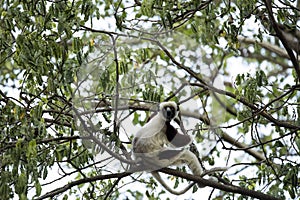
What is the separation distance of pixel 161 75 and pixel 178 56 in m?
0.21

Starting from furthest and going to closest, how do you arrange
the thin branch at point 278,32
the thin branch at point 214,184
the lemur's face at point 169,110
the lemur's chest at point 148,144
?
the thin branch at point 278,32
the lemur's chest at point 148,144
the thin branch at point 214,184
the lemur's face at point 169,110

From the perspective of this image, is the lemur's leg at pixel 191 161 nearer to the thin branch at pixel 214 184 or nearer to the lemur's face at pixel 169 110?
the thin branch at pixel 214 184

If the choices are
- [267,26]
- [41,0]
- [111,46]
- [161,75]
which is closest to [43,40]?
[41,0]

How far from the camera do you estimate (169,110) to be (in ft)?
9.39

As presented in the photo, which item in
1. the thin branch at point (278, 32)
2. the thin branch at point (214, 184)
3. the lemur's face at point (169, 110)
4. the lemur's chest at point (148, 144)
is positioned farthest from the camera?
the thin branch at point (278, 32)

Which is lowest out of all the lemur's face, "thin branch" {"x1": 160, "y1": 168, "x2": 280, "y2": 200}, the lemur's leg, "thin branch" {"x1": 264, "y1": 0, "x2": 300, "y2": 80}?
"thin branch" {"x1": 160, "y1": 168, "x2": 280, "y2": 200}

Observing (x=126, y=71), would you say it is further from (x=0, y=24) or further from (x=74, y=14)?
(x=0, y=24)

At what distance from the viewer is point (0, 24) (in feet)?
13.0

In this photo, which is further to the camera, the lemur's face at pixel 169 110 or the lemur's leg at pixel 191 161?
the lemur's leg at pixel 191 161

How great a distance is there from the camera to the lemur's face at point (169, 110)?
2.86 m

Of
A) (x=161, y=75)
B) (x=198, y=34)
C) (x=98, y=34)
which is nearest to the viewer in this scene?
(x=161, y=75)

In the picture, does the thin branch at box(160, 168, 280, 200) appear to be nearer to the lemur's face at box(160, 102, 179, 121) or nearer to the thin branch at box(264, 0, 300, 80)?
the lemur's face at box(160, 102, 179, 121)

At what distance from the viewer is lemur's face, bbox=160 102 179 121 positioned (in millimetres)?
2861

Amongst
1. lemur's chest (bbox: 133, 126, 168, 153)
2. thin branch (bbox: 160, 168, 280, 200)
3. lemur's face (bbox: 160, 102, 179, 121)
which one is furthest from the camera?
lemur's chest (bbox: 133, 126, 168, 153)
